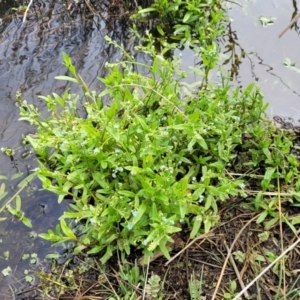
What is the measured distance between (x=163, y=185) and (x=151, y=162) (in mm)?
133

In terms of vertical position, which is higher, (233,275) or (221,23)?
(221,23)

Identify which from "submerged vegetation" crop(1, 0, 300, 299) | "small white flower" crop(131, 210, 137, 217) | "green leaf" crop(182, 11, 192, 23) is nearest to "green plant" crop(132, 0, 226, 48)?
"green leaf" crop(182, 11, 192, 23)

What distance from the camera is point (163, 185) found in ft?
6.15

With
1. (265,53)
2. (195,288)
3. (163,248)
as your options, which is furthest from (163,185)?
(265,53)

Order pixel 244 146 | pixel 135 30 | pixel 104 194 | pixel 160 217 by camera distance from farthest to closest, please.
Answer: pixel 135 30
pixel 244 146
pixel 104 194
pixel 160 217

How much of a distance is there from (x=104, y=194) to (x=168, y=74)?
0.76 m

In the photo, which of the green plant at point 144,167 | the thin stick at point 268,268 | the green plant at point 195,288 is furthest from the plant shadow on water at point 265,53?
the green plant at point 195,288

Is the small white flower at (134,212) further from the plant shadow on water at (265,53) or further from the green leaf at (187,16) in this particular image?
the green leaf at (187,16)

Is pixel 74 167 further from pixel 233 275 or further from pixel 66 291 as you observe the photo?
pixel 233 275

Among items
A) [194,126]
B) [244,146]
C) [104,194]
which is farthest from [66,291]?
[244,146]

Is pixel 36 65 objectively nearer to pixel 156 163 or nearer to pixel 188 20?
pixel 188 20

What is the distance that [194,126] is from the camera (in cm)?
205

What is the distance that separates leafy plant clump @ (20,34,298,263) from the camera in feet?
6.30

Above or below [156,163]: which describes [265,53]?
above
